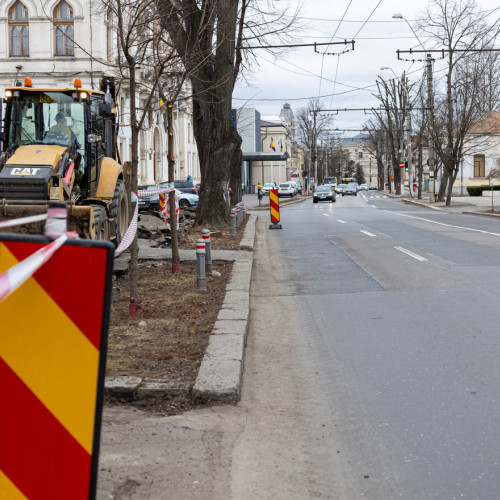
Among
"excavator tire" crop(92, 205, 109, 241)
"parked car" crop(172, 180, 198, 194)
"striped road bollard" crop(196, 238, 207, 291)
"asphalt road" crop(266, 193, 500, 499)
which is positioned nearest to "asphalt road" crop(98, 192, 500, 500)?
"asphalt road" crop(266, 193, 500, 499)

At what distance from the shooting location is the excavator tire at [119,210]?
13.0 meters

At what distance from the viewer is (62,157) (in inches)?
452

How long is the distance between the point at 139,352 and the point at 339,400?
1983 mm

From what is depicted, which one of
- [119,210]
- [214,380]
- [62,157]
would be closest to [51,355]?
[214,380]

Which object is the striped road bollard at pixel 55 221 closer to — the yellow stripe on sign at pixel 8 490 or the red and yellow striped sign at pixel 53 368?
the red and yellow striped sign at pixel 53 368

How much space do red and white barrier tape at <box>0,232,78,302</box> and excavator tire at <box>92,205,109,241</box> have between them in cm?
900

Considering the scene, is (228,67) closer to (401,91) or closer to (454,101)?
(454,101)

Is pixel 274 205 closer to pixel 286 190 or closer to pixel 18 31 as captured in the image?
pixel 18 31

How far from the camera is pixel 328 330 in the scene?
25.7 feet

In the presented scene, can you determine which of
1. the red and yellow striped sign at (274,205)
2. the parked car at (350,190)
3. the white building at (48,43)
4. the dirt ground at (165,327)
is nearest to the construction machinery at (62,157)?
the dirt ground at (165,327)

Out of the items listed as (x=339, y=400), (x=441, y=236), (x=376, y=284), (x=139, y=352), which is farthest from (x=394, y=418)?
(x=441, y=236)

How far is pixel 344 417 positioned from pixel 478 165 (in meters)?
70.6

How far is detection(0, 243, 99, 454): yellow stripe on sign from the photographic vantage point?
2.31 m

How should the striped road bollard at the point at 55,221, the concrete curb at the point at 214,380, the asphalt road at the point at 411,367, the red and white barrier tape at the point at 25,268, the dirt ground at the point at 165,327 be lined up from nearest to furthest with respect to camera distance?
the red and white barrier tape at the point at 25,268 → the striped road bollard at the point at 55,221 → the asphalt road at the point at 411,367 → the concrete curb at the point at 214,380 → the dirt ground at the point at 165,327
